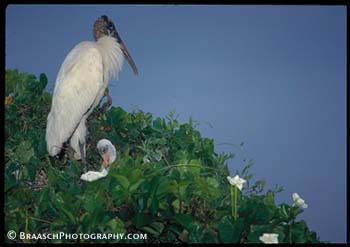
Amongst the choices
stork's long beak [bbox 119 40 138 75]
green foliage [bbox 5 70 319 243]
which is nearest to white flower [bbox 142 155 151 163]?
green foliage [bbox 5 70 319 243]

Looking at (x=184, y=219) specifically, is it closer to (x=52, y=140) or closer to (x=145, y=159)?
(x=145, y=159)

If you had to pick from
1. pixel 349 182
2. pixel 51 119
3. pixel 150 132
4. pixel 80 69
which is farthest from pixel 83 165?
pixel 349 182

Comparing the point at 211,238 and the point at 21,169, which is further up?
the point at 21,169

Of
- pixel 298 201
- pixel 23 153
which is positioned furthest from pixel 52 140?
pixel 298 201

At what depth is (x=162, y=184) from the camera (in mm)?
1264

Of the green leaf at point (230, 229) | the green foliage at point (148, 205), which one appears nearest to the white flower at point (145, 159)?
the green foliage at point (148, 205)

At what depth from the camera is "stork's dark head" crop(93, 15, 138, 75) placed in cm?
187

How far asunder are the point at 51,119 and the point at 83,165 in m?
0.49

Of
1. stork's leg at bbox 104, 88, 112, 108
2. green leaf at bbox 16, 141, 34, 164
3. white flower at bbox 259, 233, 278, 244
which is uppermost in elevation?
stork's leg at bbox 104, 88, 112, 108

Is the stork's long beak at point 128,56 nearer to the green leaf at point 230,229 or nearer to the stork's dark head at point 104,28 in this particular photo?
the stork's dark head at point 104,28

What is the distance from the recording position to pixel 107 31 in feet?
6.93

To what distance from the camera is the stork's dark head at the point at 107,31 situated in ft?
6.15

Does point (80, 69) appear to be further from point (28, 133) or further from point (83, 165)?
point (83, 165)

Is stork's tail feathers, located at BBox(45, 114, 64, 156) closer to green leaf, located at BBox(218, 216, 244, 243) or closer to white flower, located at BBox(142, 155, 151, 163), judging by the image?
white flower, located at BBox(142, 155, 151, 163)
